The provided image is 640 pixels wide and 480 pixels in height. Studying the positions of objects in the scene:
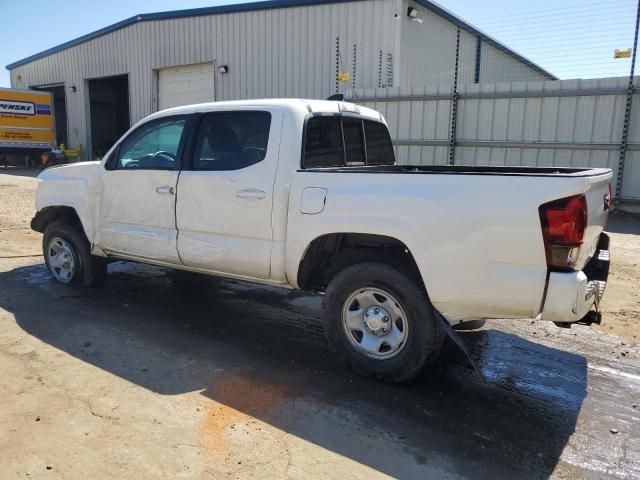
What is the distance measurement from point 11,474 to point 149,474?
701mm

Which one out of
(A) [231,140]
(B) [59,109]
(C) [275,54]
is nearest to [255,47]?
(C) [275,54]

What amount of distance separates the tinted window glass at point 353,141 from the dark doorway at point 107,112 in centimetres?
2529

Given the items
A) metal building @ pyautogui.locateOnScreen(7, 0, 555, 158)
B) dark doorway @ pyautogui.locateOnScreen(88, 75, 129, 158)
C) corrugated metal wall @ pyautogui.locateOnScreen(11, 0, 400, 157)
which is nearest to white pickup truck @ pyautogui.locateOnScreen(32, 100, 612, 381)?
metal building @ pyautogui.locateOnScreen(7, 0, 555, 158)

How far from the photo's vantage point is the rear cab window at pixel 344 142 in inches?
173

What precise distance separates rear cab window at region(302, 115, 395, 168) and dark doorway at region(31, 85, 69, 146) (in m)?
27.0

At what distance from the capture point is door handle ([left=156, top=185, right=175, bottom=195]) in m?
4.82

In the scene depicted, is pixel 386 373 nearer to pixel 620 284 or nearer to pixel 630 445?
pixel 630 445

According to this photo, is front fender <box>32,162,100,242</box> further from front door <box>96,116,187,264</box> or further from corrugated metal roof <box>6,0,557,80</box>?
corrugated metal roof <box>6,0,557,80</box>

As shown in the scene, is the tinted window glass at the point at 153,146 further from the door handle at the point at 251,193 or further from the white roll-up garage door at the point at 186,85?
the white roll-up garage door at the point at 186,85

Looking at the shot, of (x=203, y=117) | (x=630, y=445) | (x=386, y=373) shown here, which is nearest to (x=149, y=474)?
(x=386, y=373)

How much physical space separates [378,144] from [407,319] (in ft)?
7.48

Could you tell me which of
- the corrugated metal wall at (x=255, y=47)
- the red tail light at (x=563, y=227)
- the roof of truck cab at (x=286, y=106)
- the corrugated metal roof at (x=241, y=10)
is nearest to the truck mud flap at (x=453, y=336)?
the red tail light at (x=563, y=227)

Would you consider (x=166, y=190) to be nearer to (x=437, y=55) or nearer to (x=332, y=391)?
(x=332, y=391)

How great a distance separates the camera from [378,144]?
5391 millimetres
